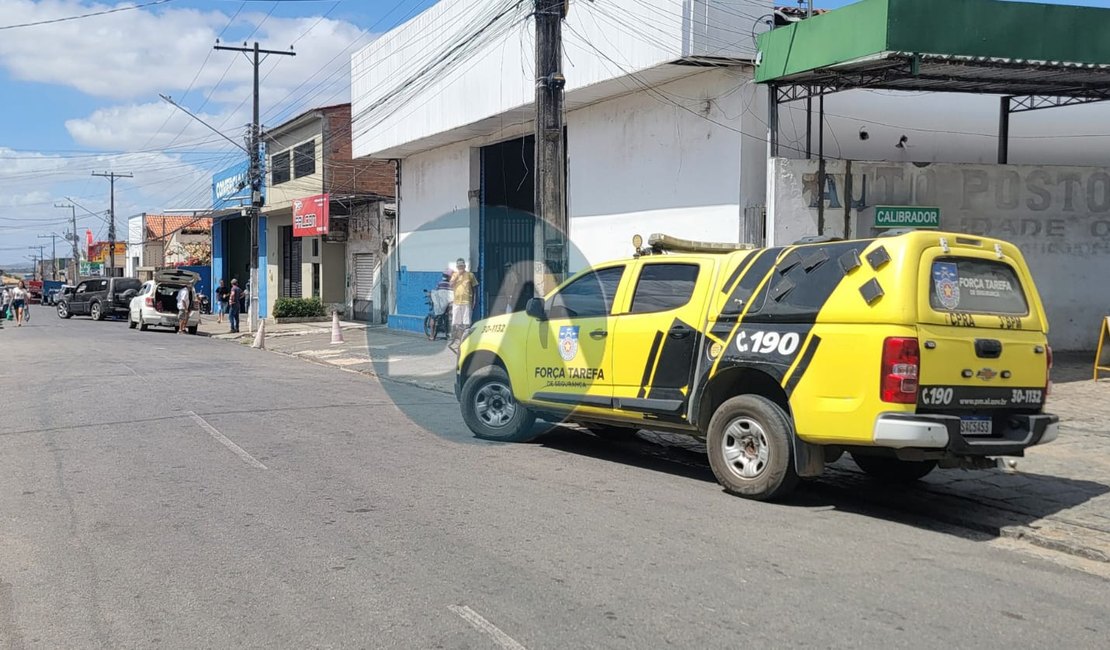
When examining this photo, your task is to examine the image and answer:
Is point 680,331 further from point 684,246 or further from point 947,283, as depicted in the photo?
point 947,283

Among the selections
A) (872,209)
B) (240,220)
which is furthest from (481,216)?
(240,220)

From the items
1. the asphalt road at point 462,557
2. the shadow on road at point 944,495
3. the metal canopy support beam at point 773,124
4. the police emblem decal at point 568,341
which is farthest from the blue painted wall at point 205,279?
the shadow on road at point 944,495

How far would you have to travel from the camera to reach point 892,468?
8.18 m

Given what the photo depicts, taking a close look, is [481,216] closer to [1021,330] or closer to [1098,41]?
[1098,41]

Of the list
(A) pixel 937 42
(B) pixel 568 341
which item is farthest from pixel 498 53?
(B) pixel 568 341

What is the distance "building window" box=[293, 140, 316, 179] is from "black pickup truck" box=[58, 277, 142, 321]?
9.45m

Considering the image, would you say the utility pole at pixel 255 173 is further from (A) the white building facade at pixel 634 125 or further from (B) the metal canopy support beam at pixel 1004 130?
(B) the metal canopy support beam at pixel 1004 130

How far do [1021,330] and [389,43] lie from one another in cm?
→ 2220

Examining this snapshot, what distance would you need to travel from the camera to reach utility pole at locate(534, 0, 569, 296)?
1193cm

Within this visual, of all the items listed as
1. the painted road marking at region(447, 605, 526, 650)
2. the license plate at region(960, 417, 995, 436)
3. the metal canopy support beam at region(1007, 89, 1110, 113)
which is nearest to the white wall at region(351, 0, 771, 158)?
the metal canopy support beam at region(1007, 89, 1110, 113)

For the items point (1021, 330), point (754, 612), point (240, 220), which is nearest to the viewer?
point (754, 612)

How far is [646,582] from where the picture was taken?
522cm

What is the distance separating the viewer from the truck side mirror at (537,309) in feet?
30.0

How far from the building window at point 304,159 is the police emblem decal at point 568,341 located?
89.9 feet
